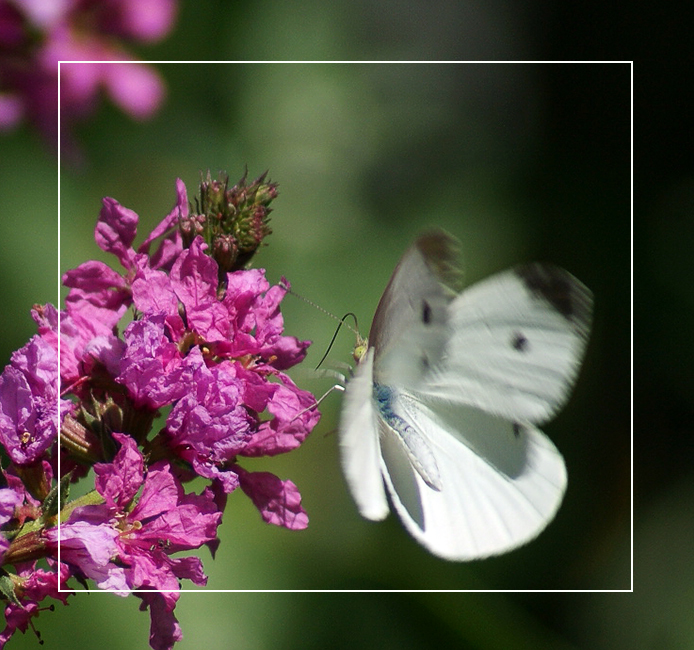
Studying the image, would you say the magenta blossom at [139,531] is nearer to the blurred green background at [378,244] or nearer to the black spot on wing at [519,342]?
the black spot on wing at [519,342]

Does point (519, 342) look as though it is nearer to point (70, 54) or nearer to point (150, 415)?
point (150, 415)

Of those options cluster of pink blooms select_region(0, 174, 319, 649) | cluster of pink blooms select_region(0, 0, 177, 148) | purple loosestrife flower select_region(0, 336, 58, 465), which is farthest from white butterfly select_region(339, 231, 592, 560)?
cluster of pink blooms select_region(0, 0, 177, 148)

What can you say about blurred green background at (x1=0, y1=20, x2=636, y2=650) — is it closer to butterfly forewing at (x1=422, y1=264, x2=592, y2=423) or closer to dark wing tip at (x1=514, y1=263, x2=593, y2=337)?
butterfly forewing at (x1=422, y1=264, x2=592, y2=423)

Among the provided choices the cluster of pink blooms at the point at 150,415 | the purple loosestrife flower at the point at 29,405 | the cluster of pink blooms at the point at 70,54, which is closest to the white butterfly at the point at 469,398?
the cluster of pink blooms at the point at 150,415

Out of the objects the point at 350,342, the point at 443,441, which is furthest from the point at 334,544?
the point at 443,441

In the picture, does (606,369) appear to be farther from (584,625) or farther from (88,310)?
(88,310)

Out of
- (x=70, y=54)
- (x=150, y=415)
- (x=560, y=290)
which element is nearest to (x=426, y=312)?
(x=560, y=290)
